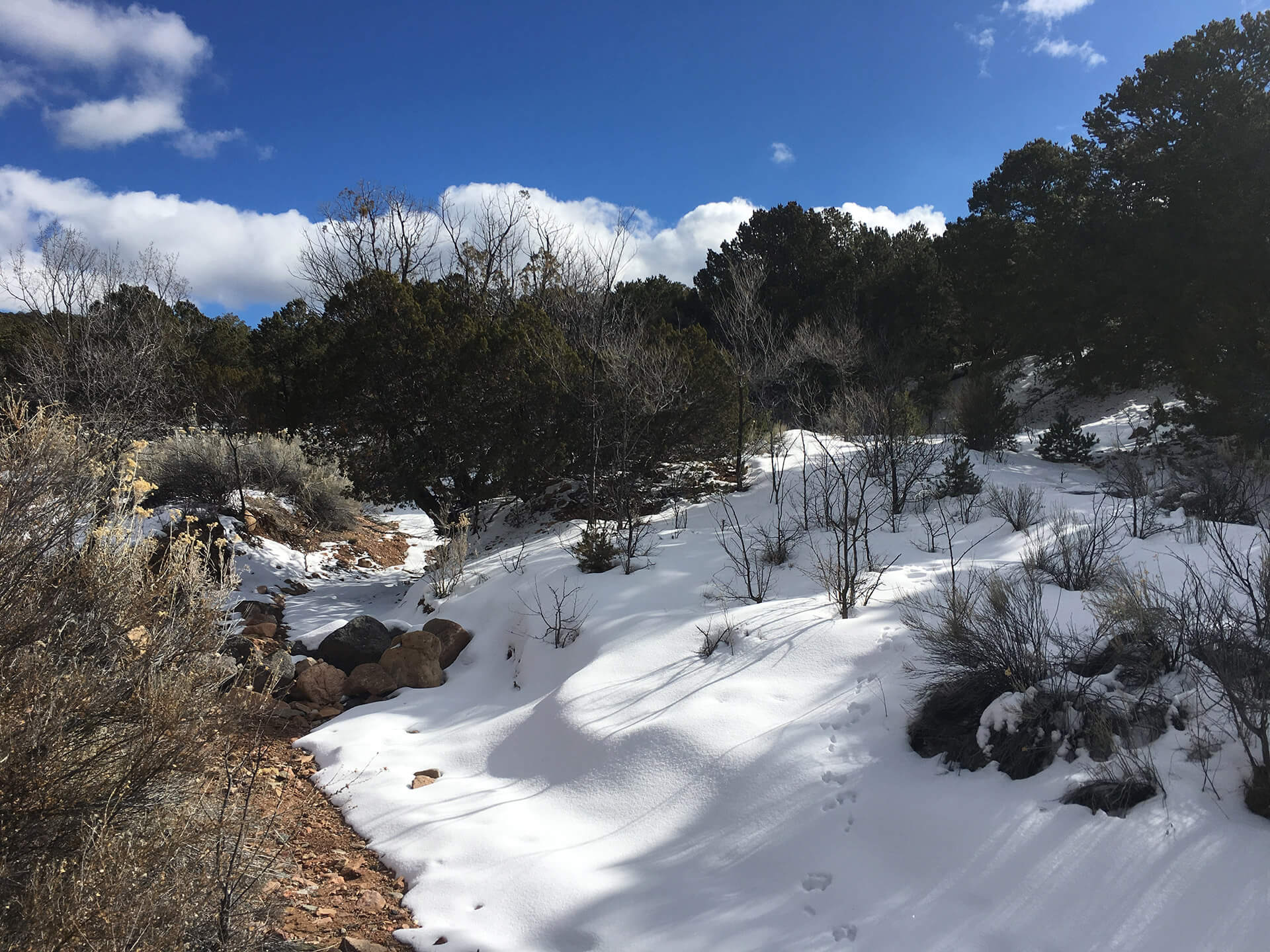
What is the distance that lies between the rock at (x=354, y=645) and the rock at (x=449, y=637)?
41cm

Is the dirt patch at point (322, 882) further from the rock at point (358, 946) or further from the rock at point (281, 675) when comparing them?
the rock at point (281, 675)

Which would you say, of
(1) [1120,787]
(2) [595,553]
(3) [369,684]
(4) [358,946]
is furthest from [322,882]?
(2) [595,553]

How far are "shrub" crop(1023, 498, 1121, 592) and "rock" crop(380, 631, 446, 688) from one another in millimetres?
4565

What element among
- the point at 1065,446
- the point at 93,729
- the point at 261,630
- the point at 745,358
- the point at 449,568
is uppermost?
the point at 745,358

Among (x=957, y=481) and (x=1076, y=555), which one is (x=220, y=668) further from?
(x=957, y=481)

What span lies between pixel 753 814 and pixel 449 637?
372cm

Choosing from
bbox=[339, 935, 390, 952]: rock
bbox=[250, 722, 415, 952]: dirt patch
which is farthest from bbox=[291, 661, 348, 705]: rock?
bbox=[339, 935, 390, 952]: rock

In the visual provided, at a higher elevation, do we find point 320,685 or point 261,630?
point 261,630

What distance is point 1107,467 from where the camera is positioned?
12.0 meters

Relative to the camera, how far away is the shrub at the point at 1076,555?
5027mm

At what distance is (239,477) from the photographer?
424 inches

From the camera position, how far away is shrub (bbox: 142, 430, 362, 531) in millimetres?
10852

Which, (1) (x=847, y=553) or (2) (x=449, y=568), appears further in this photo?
(2) (x=449, y=568)

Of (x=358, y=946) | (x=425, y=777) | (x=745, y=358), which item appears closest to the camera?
(x=358, y=946)
